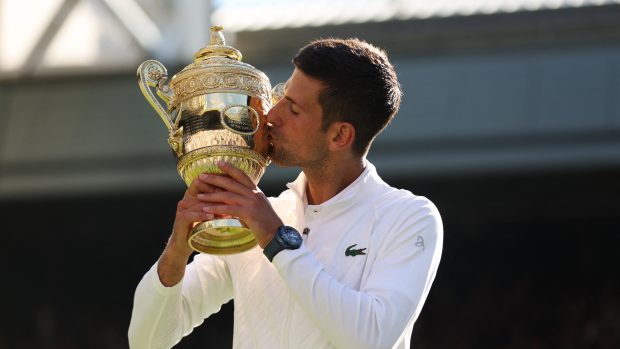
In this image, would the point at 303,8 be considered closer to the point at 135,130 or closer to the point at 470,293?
the point at 135,130

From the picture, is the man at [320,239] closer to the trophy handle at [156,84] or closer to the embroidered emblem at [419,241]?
the embroidered emblem at [419,241]

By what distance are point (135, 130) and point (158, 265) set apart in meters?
7.19

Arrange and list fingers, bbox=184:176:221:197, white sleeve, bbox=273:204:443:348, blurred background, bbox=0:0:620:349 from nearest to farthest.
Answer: white sleeve, bbox=273:204:443:348, fingers, bbox=184:176:221:197, blurred background, bbox=0:0:620:349

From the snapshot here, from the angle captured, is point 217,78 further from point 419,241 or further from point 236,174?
point 419,241

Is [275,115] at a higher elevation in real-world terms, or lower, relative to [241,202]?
higher

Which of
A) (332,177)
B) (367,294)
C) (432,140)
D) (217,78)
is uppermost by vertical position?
(432,140)

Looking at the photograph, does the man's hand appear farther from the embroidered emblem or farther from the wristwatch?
the embroidered emblem

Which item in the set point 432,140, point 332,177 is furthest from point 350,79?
point 432,140

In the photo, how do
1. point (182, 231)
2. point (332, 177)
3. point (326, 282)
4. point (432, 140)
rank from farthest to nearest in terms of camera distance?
point (432, 140) < point (332, 177) < point (182, 231) < point (326, 282)

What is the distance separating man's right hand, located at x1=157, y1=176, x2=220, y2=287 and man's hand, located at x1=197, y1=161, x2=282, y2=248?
0.01m

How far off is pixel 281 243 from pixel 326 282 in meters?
0.13

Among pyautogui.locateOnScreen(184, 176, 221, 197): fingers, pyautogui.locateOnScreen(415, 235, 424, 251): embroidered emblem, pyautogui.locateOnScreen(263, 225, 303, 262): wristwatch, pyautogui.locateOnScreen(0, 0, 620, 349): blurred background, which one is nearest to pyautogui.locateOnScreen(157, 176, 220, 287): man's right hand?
pyautogui.locateOnScreen(184, 176, 221, 197): fingers

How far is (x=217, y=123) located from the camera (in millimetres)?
2943

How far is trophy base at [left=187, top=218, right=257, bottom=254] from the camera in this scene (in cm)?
292
